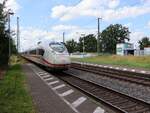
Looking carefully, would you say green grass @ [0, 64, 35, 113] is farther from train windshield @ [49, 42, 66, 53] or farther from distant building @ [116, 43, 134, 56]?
distant building @ [116, 43, 134, 56]

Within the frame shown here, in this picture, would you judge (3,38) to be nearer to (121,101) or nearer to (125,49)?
(121,101)

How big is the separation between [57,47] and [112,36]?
130877 mm

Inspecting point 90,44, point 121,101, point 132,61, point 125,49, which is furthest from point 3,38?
point 90,44

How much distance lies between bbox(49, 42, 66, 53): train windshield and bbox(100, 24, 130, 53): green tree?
12384 cm

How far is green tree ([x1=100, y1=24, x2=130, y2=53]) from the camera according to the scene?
15800cm

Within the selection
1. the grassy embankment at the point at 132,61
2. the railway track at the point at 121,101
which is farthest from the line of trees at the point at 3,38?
the railway track at the point at 121,101

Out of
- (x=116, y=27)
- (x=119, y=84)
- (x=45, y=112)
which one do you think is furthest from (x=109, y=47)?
(x=45, y=112)

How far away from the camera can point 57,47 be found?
105 ft

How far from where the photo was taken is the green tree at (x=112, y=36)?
15800 cm

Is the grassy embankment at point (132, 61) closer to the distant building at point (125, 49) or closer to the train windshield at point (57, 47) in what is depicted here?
the train windshield at point (57, 47)

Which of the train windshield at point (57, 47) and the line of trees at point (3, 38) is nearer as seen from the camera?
the train windshield at point (57, 47)

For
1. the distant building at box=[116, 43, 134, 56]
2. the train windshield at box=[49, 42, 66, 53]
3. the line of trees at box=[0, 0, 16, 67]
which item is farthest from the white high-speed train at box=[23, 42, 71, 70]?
the distant building at box=[116, 43, 134, 56]

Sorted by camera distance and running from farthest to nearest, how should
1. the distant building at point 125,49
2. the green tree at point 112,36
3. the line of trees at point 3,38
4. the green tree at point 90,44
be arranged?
the green tree at point 90,44 → the green tree at point 112,36 → the distant building at point 125,49 → the line of trees at point 3,38

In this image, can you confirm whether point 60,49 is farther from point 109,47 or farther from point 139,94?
point 109,47
